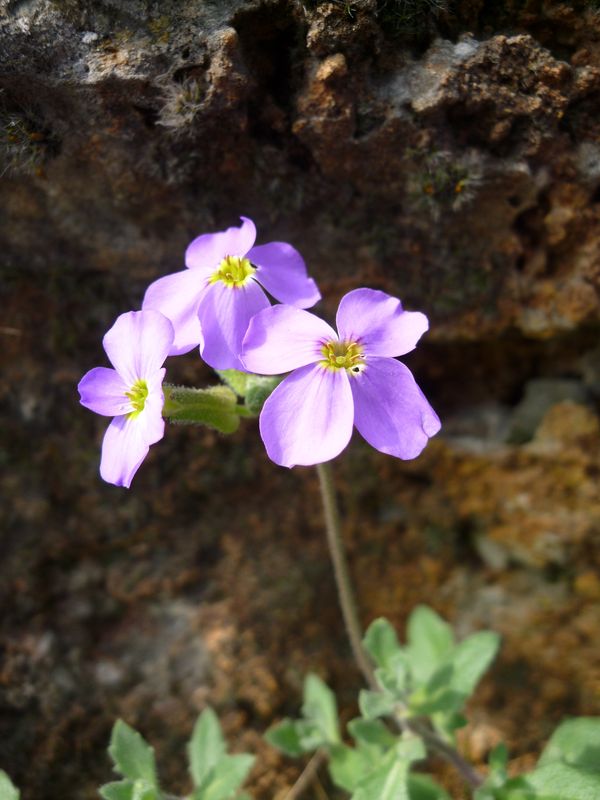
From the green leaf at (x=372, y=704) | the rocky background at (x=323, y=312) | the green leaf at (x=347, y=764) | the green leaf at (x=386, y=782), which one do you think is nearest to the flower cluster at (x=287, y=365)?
the rocky background at (x=323, y=312)

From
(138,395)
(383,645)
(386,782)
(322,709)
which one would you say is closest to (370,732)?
(386,782)

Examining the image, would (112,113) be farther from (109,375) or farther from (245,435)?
(245,435)

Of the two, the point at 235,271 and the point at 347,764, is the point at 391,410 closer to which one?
the point at 235,271

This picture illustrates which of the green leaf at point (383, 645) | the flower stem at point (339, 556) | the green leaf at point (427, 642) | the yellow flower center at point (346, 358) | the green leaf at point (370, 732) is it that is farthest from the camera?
the green leaf at point (427, 642)

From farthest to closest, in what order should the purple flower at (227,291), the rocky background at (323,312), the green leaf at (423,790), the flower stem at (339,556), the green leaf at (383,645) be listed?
1. the green leaf at (423,790)
2. the green leaf at (383,645)
3. the flower stem at (339,556)
4. the rocky background at (323,312)
5. the purple flower at (227,291)

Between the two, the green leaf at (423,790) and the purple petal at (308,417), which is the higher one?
the purple petal at (308,417)

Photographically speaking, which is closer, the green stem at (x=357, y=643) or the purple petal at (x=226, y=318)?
the purple petal at (x=226, y=318)

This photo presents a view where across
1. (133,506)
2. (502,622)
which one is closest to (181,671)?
(133,506)

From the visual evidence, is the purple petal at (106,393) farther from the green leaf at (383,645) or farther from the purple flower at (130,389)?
the green leaf at (383,645)
